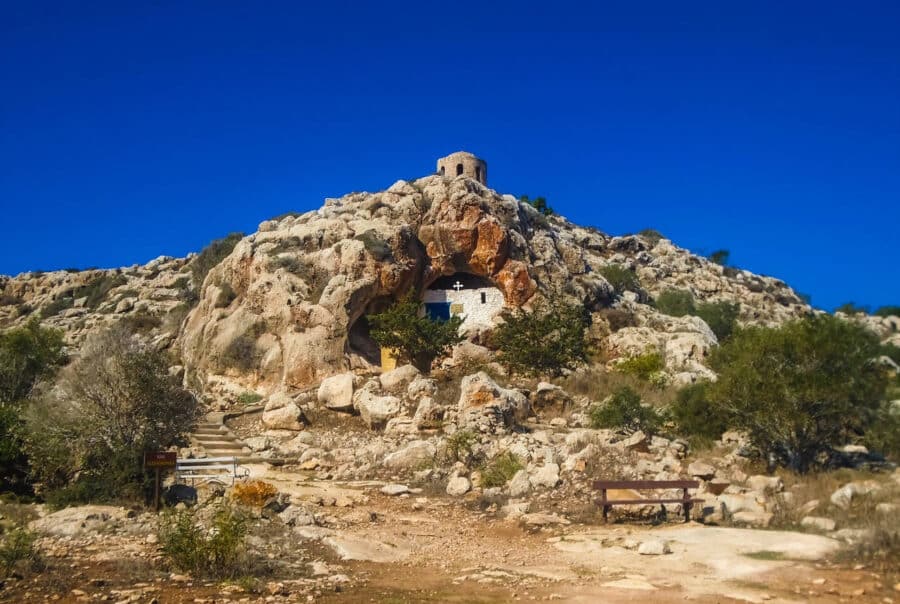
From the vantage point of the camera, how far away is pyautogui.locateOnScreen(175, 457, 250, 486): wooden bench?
15.1 metres

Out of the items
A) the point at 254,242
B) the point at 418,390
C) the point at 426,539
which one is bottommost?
the point at 426,539

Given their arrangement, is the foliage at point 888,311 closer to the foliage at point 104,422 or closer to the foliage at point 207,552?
the foliage at point 104,422

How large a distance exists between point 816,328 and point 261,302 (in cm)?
2164

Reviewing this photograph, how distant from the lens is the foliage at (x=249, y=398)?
26688 millimetres

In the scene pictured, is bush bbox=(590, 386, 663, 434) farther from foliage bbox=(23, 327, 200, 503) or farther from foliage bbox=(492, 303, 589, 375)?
foliage bbox=(23, 327, 200, 503)

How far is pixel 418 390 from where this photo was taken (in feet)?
69.6

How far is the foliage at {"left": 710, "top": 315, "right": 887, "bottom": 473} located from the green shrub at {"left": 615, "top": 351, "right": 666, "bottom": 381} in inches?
431

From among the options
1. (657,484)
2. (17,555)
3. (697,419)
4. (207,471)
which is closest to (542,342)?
(697,419)

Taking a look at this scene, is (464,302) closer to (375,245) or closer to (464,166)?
(375,245)

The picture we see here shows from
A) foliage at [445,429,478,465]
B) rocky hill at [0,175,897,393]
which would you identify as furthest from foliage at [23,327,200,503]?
rocky hill at [0,175,897,393]

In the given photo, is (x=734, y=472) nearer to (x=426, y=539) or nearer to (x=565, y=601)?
(x=426, y=539)

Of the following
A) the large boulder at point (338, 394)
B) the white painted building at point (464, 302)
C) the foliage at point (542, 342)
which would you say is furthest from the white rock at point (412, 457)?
the white painted building at point (464, 302)

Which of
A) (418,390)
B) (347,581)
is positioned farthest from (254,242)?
(347,581)

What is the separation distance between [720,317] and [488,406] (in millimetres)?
24917
